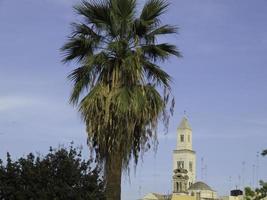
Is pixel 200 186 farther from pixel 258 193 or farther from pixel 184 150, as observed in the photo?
pixel 258 193

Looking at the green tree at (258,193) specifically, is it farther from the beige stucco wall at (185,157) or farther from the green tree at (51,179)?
the beige stucco wall at (185,157)

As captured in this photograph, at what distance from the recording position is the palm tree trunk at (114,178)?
59.2 ft

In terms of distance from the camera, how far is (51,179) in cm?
1795

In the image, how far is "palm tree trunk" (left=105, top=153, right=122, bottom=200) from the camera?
18031mm

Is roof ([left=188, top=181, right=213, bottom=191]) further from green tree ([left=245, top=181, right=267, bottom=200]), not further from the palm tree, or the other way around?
the palm tree

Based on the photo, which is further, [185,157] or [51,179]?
[185,157]

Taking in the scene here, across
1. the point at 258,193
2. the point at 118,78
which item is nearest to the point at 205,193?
the point at 258,193

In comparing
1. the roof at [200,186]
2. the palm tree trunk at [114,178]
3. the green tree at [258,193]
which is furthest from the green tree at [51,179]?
the roof at [200,186]

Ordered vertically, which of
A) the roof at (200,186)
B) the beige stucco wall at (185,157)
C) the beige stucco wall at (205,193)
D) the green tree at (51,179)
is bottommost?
the green tree at (51,179)

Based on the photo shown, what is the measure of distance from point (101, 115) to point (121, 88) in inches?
35.9

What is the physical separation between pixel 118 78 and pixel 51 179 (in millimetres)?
3279

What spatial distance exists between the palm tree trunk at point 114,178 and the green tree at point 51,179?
0.23 m

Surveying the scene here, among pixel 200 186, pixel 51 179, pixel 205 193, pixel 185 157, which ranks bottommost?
pixel 51 179

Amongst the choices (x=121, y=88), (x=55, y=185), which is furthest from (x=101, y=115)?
(x=55, y=185)
